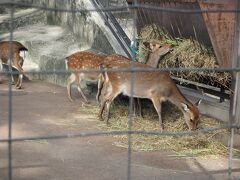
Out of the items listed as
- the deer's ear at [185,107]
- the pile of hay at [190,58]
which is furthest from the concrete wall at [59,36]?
the deer's ear at [185,107]

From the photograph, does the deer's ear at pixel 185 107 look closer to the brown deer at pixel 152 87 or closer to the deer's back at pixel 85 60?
the brown deer at pixel 152 87

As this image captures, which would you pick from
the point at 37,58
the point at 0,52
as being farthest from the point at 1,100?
the point at 37,58

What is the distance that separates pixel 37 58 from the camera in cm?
1025

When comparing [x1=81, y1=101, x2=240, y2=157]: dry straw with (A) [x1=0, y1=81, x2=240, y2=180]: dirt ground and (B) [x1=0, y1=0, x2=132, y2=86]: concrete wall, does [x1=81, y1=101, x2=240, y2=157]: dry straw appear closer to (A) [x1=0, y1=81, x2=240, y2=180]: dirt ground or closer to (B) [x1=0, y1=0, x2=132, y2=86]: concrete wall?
(A) [x1=0, y1=81, x2=240, y2=180]: dirt ground

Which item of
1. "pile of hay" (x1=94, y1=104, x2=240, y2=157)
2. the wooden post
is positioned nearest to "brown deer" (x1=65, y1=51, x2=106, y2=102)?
"pile of hay" (x1=94, y1=104, x2=240, y2=157)

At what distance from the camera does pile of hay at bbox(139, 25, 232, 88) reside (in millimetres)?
6453

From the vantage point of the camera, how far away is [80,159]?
5.39 m

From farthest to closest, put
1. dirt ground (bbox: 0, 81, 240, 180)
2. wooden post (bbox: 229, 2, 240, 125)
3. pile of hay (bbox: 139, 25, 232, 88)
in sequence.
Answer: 1. pile of hay (bbox: 139, 25, 232, 88)
2. wooden post (bbox: 229, 2, 240, 125)
3. dirt ground (bbox: 0, 81, 240, 180)

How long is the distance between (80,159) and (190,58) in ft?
7.19

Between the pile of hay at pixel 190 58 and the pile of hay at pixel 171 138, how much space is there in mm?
564

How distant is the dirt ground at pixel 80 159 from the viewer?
492 centimetres

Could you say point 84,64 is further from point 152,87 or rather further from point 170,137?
point 170,137

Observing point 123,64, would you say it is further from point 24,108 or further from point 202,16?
point 24,108

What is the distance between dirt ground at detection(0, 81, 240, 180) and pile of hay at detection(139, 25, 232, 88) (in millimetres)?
1272
